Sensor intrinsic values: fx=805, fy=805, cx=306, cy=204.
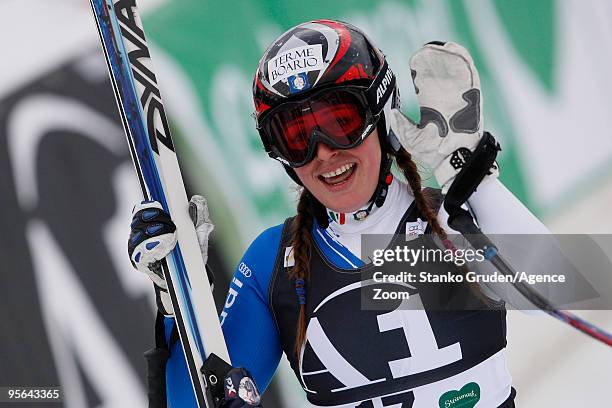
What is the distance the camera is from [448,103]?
1729 mm

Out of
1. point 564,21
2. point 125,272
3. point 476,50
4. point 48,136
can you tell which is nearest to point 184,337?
point 125,272

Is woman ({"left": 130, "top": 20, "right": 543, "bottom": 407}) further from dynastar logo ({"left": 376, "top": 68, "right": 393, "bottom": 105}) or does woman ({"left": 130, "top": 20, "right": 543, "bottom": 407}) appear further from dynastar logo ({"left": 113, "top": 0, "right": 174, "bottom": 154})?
dynastar logo ({"left": 113, "top": 0, "right": 174, "bottom": 154})

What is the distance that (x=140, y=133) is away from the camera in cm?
215

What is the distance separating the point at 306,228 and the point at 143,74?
61 cm

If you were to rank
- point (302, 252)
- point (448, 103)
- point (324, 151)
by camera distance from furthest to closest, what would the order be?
point (302, 252), point (324, 151), point (448, 103)

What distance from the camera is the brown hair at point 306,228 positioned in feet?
6.66

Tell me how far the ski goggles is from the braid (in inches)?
9.7

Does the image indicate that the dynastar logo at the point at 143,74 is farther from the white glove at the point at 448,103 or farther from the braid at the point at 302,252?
the white glove at the point at 448,103

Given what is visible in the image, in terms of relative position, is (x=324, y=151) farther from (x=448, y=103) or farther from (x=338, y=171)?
(x=448, y=103)

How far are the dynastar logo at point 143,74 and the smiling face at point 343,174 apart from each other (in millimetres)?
424

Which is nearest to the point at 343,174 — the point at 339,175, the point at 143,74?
the point at 339,175

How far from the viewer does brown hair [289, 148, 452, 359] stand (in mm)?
2031

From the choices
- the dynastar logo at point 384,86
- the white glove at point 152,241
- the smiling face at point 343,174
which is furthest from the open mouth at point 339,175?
the white glove at point 152,241

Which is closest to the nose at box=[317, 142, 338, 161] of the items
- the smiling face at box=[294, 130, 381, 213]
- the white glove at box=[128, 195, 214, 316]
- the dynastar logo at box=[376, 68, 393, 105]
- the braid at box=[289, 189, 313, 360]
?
the smiling face at box=[294, 130, 381, 213]
